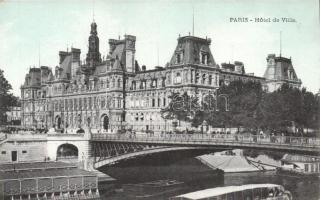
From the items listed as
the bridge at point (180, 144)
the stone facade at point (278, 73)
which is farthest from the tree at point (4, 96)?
the stone facade at point (278, 73)

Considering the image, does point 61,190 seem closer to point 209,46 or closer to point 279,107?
point 279,107

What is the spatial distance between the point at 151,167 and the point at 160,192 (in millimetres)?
12751

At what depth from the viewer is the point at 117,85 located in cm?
8531

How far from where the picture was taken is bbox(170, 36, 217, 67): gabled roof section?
7225cm

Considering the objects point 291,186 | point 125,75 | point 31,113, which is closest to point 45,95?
point 31,113

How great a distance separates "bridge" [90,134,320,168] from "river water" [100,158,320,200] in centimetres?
270

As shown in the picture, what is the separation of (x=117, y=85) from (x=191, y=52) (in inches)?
723

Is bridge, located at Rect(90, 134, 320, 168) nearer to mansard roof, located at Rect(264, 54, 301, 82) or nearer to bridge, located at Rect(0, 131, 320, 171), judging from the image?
bridge, located at Rect(0, 131, 320, 171)

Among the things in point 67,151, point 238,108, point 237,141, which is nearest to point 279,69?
point 238,108

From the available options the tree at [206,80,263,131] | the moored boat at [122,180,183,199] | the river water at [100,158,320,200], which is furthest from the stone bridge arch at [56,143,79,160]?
the tree at [206,80,263,131]

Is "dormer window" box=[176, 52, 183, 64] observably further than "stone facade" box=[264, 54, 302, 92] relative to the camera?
No

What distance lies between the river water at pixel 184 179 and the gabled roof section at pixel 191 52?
651 inches

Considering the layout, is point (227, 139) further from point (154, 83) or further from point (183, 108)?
point (154, 83)

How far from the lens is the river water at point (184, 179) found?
46000 millimetres
